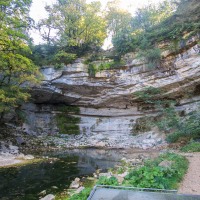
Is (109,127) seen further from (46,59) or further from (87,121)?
(46,59)

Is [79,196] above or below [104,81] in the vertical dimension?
below

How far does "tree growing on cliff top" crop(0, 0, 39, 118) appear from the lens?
891cm

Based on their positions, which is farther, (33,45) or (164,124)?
(33,45)

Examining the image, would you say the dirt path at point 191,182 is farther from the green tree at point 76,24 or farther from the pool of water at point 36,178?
the green tree at point 76,24

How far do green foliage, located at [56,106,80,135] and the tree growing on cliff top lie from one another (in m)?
5.49

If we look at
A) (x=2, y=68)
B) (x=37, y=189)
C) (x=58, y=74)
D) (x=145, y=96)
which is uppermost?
(x=58, y=74)

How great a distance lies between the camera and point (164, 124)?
12789 millimetres

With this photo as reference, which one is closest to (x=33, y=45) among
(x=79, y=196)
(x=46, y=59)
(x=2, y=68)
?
(x=46, y=59)

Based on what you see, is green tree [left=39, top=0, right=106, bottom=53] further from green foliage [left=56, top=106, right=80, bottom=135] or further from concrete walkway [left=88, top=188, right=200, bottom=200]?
concrete walkway [left=88, top=188, right=200, bottom=200]

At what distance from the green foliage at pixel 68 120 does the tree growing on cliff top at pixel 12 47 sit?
549cm

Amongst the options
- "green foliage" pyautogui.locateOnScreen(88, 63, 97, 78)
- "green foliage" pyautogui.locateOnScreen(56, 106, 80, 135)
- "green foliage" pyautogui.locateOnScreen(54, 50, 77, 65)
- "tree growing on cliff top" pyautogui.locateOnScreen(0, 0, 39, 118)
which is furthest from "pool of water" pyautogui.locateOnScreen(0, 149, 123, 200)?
"green foliage" pyautogui.locateOnScreen(54, 50, 77, 65)

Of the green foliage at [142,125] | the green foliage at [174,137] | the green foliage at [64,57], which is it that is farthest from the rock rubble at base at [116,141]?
the green foliage at [64,57]

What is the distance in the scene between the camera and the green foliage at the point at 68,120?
1756 centimetres

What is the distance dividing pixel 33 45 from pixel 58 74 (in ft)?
14.5
